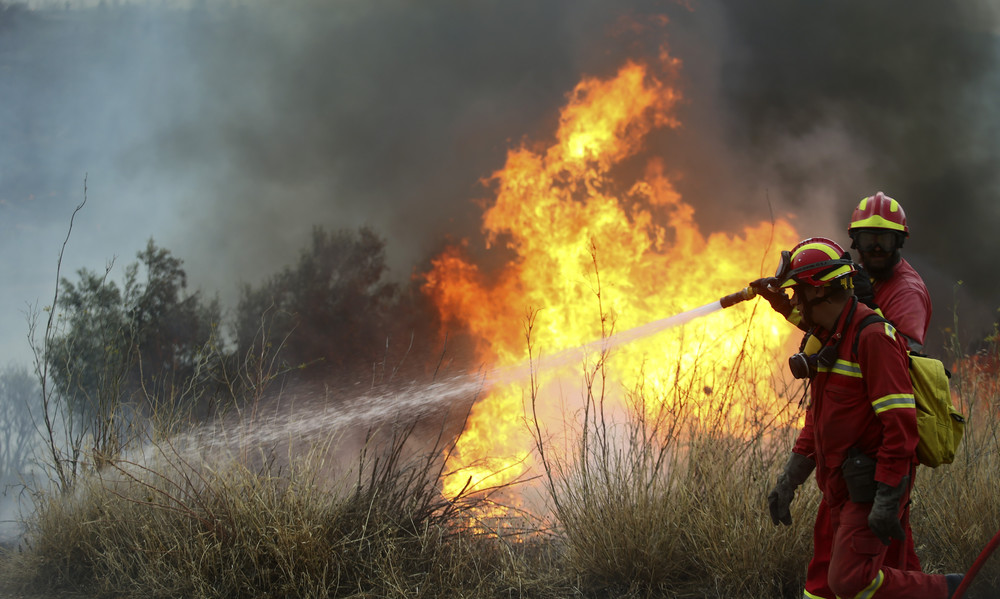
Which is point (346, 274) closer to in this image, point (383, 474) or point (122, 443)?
point (122, 443)

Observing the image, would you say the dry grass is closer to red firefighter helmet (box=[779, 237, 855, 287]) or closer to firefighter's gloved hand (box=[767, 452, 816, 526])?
firefighter's gloved hand (box=[767, 452, 816, 526])

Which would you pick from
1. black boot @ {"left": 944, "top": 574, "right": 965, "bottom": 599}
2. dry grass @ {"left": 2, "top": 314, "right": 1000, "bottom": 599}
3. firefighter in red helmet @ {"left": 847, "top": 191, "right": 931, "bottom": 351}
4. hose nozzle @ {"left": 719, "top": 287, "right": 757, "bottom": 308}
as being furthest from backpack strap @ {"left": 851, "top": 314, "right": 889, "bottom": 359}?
dry grass @ {"left": 2, "top": 314, "right": 1000, "bottom": 599}

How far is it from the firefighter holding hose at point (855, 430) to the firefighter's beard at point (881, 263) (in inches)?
26.1

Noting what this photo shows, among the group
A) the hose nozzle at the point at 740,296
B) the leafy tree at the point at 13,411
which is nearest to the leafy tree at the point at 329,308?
the leafy tree at the point at 13,411

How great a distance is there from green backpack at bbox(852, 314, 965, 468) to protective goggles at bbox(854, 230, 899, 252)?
928mm

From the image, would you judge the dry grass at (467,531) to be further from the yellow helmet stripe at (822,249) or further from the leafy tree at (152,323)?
the leafy tree at (152,323)

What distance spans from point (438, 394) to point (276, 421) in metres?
1.55

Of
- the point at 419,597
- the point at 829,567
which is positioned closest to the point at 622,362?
the point at 419,597

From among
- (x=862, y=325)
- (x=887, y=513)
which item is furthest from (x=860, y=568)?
(x=862, y=325)

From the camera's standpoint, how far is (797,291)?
272 cm

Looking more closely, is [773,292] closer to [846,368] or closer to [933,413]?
[846,368]

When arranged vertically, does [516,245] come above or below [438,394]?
above

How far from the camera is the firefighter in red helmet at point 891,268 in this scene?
2.88 m

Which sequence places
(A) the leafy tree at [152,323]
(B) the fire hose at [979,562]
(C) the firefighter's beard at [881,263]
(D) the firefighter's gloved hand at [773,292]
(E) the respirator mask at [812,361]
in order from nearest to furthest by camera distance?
(B) the fire hose at [979,562], (E) the respirator mask at [812,361], (D) the firefighter's gloved hand at [773,292], (C) the firefighter's beard at [881,263], (A) the leafy tree at [152,323]
